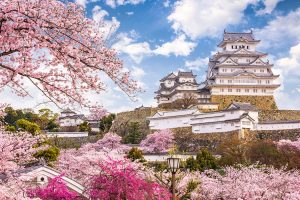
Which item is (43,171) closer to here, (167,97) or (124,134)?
(124,134)

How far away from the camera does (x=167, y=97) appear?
54562 mm

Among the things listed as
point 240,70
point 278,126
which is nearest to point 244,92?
point 240,70

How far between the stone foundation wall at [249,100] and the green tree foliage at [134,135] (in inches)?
389

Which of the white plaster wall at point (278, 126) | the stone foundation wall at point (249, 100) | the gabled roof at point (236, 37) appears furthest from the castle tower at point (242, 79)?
the white plaster wall at point (278, 126)

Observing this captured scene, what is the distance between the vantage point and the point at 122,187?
10766 mm

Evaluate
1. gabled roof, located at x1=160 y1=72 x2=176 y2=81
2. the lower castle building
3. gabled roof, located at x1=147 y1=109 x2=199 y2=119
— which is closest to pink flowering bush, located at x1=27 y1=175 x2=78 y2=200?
the lower castle building

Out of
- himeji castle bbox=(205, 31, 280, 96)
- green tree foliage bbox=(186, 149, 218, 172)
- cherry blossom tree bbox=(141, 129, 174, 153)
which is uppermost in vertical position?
himeji castle bbox=(205, 31, 280, 96)

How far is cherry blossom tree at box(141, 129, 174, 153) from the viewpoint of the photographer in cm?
3788

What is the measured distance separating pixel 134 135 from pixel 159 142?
4.53m

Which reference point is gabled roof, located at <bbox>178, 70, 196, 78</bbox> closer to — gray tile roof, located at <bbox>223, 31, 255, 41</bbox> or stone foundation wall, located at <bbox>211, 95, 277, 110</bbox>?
stone foundation wall, located at <bbox>211, 95, 277, 110</bbox>

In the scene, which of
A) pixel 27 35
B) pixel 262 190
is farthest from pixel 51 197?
pixel 262 190

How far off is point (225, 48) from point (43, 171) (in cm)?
4211

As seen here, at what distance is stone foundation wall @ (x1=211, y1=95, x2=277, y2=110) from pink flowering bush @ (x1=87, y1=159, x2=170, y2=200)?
3652 cm

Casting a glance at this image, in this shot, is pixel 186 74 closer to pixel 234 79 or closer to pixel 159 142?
pixel 234 79
